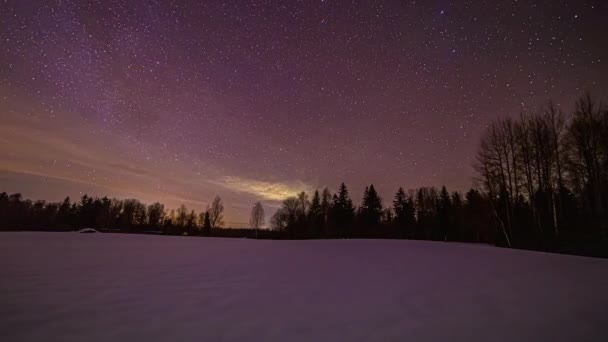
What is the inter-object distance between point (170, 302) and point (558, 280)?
7.48 metres

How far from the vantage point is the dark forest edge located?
55.2 ft

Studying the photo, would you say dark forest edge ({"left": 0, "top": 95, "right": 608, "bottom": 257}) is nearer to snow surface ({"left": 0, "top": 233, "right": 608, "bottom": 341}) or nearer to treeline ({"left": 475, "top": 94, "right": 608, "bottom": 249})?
treeline ({"left": 475, "top": 94, "right": 608, "bottom": 249})

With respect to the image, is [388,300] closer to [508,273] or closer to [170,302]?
[170,302]

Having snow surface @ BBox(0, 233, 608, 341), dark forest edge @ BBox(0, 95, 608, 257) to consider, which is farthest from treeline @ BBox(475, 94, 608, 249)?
snow surface @ BBox(0, 233, 608, 341)

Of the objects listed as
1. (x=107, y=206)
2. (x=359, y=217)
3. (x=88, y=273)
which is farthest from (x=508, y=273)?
(x=107, y=206)

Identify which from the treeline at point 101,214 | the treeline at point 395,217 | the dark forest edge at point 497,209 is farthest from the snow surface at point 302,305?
the treeline at point 101,214

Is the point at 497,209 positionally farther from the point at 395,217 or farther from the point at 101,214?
the point at 101,214

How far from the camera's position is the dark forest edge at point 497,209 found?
16.8m

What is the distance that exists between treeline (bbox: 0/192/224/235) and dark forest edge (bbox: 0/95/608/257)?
0.30m

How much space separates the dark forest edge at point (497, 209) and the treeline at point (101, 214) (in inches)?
11.9

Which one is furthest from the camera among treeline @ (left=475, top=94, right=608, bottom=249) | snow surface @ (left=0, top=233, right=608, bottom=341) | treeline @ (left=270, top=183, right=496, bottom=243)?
treeline @ (left=270, top=183, right=496, bottom=243)

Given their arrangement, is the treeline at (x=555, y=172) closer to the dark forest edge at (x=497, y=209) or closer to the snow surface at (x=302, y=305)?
the dark forest edge at (x=497, y=209)

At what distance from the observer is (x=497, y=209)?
2758cm

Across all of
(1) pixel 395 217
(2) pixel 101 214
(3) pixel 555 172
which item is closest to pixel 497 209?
(3) pixel 555 172
